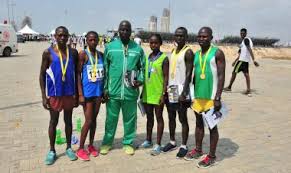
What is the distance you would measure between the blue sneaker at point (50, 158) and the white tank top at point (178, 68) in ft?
6.57

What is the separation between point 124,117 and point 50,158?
4.14ft

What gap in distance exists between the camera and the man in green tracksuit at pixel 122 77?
5363mm

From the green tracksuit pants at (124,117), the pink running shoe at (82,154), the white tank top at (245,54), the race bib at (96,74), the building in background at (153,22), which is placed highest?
Answer: the building in background at (153,22)

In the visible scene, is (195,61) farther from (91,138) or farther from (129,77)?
(91,138)

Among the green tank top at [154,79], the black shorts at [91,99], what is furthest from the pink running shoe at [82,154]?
the green tank top at [154,79]

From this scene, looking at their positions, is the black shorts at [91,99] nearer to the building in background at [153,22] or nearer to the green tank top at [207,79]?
the green tank top at [207,79]

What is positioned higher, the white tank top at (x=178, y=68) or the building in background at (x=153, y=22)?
the building in background at (x=153, y=22)

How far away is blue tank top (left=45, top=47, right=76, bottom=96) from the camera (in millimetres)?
4969

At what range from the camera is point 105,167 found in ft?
16.7

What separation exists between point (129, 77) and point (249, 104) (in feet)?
18.4

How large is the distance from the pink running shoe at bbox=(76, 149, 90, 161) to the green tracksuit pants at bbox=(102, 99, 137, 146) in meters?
0.40

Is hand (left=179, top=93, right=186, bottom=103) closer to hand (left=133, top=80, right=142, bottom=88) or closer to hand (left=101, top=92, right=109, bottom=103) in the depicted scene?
hand (left=133, top=80, right=142, bottom=88)

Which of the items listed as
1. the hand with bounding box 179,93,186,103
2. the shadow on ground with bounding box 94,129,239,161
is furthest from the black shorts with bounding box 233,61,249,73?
the hand with bounding box 179,93,186,103

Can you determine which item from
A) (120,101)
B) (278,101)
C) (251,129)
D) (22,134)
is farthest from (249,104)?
(22,134)
